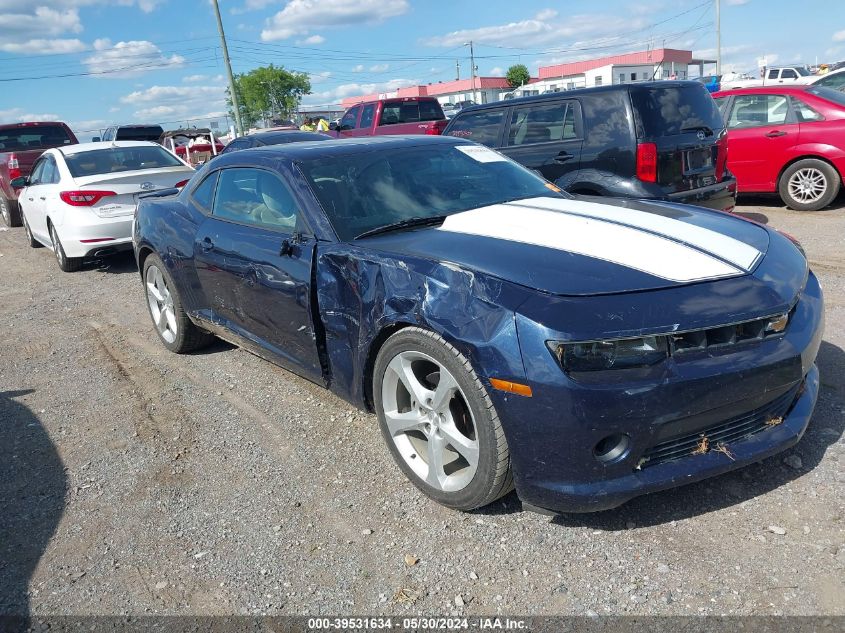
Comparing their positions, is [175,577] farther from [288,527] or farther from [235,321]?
[235,321]

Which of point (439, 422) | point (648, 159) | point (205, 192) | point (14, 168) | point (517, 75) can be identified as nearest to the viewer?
point (439, 422)

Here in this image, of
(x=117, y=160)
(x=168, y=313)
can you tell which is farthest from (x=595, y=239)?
(x=117, y=160)

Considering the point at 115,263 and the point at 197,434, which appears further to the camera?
the point at 115,263

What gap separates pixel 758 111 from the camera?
28.7ft

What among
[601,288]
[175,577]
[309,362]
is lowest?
[175,577]

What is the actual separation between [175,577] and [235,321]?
5.90 ft

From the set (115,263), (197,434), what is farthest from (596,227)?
(115,263)

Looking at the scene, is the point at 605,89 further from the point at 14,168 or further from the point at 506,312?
the point at 14,168

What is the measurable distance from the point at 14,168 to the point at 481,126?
30.0 ft

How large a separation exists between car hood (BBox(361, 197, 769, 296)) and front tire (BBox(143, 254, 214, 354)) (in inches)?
91.0

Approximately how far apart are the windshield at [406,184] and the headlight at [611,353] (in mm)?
1376

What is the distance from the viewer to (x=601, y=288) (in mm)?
2469

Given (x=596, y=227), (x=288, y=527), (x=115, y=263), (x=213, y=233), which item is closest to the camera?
(x=288, y=527)

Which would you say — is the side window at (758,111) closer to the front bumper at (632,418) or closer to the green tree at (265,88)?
the front bumper at (632,418)
